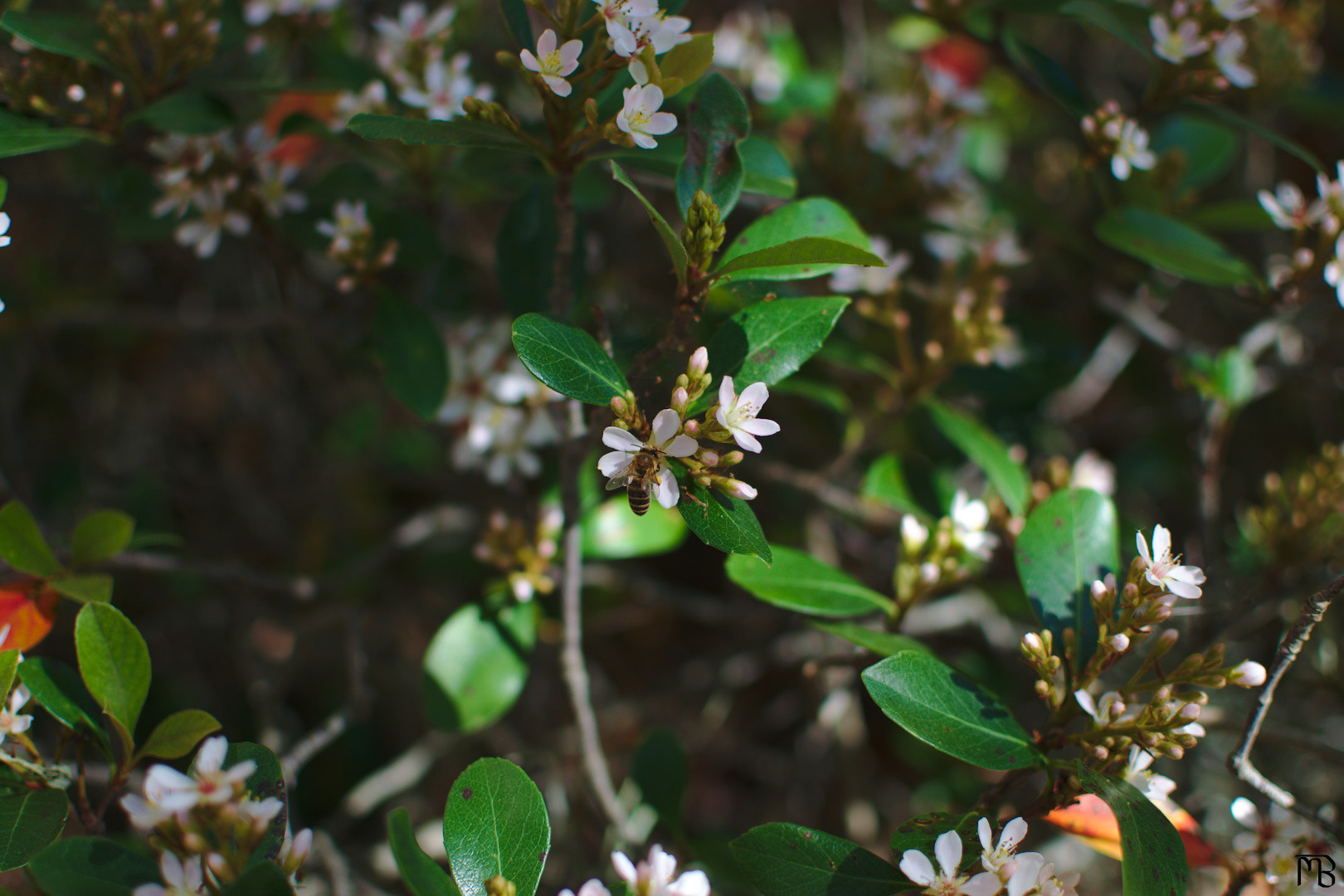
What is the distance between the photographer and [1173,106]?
161cm

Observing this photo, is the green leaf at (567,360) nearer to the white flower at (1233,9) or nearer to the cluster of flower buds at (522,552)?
the cluster of flower buds at (522,552)

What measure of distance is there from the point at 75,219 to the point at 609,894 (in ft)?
8.58

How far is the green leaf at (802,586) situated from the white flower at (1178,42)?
1.08m

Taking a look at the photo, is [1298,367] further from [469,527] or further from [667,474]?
[469,527]

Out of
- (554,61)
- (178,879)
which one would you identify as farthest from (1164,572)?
(178,879)

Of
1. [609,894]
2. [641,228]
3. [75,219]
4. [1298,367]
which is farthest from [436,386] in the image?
[1298,367]

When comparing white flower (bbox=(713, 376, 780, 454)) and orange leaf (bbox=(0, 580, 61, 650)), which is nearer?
white flower (bbox=(713, 376, 780, 454))

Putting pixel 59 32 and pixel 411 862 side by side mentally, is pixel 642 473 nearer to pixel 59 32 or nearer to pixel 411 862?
pixel 411 862

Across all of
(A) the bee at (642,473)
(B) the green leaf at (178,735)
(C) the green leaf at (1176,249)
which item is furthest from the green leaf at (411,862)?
(C) the green leaf at (1176,249)

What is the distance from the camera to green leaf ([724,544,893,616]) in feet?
4.15

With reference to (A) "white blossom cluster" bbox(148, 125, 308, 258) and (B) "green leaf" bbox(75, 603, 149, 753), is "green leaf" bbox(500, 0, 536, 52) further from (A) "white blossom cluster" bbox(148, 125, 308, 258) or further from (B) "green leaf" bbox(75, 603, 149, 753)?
(B) "green leaf" bbox(75, 603, 149, 753)

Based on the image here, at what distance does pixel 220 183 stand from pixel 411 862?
3.91 feet

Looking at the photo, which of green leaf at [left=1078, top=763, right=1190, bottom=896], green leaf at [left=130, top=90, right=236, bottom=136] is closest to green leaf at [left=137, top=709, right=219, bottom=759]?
green leaf at [left=130, top=90, right=236, bottom=136]

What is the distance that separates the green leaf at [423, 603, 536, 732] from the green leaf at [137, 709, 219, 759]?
40 centimetres
